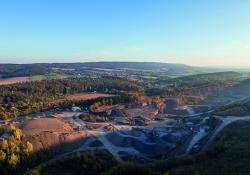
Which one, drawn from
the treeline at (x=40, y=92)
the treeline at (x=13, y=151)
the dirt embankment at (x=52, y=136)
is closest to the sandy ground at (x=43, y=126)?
the dirt embankment at (x=52, y=136)

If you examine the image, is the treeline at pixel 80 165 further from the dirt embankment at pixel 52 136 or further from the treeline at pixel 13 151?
the dirt embankment at pixel 52 136

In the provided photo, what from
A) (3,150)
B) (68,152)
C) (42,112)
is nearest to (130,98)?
(42,112)

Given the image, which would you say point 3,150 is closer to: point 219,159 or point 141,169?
point 141,169

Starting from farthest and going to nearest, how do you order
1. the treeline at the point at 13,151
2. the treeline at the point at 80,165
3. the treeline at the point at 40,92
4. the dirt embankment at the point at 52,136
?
1. the treeline at the point at 40,92
2. the dirt embankment at the point at 52,136
3. the treeline at the point at 13,151
4. the treeline at the point at 80,165

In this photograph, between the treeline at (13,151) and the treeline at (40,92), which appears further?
the treeline at (40,92)

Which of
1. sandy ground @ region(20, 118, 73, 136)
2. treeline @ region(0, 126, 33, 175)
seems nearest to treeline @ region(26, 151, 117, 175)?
treeline @ region(0, 126, 33, 175)

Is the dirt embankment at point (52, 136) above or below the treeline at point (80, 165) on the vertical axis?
above

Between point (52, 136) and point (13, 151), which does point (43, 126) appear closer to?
point (52, 136)
